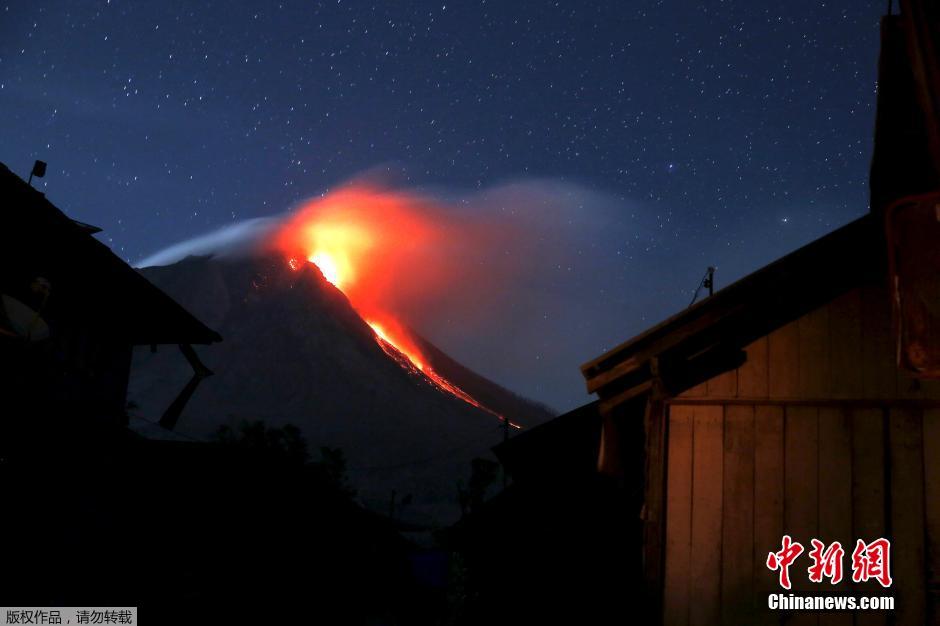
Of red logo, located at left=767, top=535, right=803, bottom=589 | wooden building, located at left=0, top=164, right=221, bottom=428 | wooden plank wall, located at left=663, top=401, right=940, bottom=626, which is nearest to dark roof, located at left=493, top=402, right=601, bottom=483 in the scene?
wooden building, located at left=0, top=164, right=221, bottom=428

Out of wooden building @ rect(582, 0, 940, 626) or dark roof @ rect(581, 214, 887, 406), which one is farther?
dark roof @ rect(581, 214, 887, 406)

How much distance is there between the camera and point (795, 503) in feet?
21.5

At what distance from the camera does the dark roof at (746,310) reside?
689 cm

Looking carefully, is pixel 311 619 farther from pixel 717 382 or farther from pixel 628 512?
pixel 717 382

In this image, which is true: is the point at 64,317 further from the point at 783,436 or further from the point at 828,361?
the point at 828,361

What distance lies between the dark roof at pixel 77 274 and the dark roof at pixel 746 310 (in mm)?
7357

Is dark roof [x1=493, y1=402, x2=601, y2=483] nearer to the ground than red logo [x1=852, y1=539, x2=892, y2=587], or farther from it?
farther from it

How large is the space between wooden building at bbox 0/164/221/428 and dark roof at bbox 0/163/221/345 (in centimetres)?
1

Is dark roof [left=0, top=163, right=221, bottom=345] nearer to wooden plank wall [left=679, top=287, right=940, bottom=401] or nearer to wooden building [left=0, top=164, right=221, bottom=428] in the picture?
wooden building [left=0, top=164, right=221, bottom=428]

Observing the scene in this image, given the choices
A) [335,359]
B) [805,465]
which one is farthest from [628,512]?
[335,359]

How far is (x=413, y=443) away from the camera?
133875mm

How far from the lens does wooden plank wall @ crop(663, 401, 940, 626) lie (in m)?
6.30

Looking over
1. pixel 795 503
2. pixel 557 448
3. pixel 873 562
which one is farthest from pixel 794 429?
pixel 557 448

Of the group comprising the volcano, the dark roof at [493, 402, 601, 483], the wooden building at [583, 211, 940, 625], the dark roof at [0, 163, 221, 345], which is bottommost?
the wooden building at [583, 211, 940, 625]
